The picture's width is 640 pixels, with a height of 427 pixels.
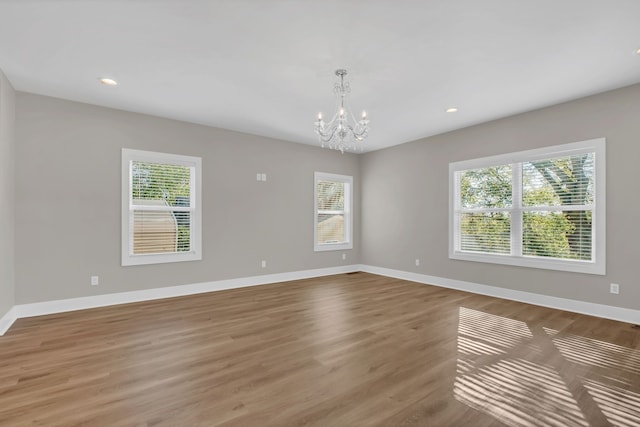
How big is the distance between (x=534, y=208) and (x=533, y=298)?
1.30m

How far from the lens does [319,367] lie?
2.47m

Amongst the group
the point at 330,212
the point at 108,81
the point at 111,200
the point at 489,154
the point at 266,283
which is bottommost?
the point at 266,283

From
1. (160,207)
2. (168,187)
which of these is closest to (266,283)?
(160,207)

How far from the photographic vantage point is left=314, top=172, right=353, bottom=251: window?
6.56m

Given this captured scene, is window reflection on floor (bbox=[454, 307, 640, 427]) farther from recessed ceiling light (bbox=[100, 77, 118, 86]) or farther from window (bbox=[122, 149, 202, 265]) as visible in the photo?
recessed ceiling light (bbox=[100, 77, 118, 86])

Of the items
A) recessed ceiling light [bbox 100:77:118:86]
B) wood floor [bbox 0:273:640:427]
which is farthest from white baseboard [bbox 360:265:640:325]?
recessed ceiling light [bbox 100:77:118:86]

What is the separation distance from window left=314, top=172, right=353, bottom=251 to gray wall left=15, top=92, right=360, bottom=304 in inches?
24.2

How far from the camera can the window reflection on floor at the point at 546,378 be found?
1.89m

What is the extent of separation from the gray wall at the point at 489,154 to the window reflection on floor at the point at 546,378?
1253mm

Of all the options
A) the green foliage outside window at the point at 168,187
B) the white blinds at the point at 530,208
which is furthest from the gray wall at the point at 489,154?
the green foliage outside window at the point at 168,187

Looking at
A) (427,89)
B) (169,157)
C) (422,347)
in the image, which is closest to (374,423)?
(422,347)

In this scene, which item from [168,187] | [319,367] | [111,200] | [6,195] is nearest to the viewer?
[319,367]

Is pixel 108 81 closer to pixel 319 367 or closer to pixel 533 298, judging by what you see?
pixel 319 367

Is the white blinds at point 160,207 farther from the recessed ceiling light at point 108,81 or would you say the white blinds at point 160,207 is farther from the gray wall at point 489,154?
the gray wall at point 489,154
